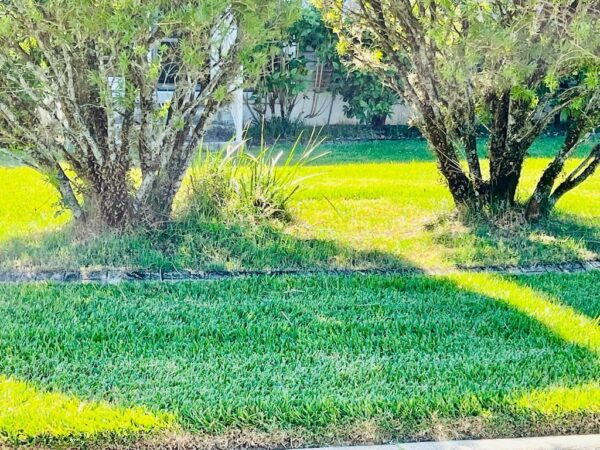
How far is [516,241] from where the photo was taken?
6.29 meters

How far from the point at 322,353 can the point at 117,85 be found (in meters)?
2.83

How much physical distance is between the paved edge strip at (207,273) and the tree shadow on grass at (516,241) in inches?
4.1

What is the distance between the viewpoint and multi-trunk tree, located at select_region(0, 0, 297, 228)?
5145 mm

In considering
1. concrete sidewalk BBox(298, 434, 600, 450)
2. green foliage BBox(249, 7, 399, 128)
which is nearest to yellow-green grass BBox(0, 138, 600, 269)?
concrete sidewalk BBox(298, 434, 600, 450)

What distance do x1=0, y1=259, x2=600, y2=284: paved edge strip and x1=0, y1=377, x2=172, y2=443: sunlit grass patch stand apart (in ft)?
5.95

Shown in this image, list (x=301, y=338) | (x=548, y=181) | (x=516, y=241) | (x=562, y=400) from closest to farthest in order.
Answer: (x=562, y=400) → (x=301, y=338) → (x=516, y=241) → (x=548, y=181)

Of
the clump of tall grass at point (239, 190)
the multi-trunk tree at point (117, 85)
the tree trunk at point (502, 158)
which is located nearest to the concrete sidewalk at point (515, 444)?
the multi-trunk tree at point (117, 85)

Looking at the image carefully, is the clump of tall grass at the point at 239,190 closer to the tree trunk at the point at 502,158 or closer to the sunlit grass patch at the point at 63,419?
the tree trunk at the point at 502,158

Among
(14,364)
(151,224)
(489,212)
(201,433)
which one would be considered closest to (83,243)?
(151,224)

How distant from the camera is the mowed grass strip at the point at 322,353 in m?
3.44

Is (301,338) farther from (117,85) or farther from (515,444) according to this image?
(117,85)

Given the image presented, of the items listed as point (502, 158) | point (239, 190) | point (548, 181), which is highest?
point (502, 158)

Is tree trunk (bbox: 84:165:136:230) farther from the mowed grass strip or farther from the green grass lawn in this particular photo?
the mowed grass strip

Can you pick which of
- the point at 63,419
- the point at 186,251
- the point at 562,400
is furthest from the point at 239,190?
the point at 562,400
